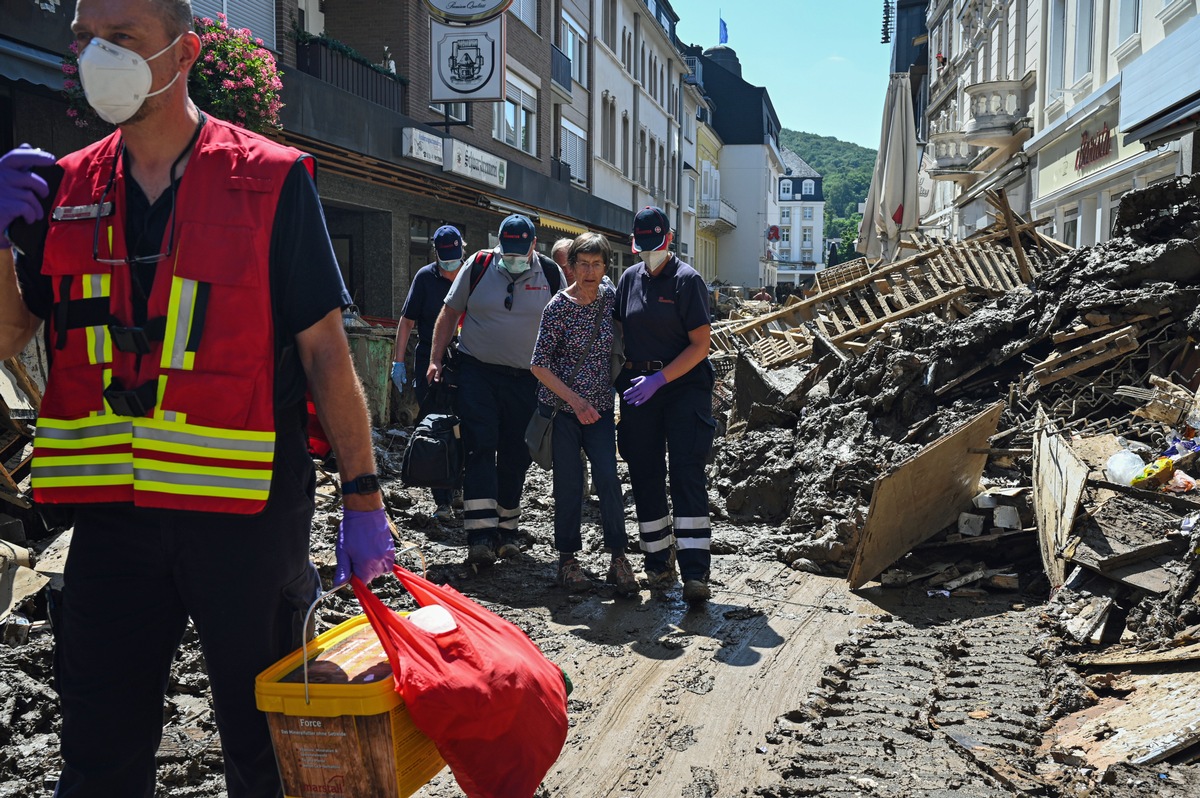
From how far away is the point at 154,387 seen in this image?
205cm

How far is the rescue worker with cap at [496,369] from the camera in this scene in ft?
19.6

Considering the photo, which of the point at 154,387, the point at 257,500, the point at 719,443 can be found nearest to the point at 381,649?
the point at 257,500

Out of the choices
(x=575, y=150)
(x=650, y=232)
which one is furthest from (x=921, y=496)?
(x=575, y=150)

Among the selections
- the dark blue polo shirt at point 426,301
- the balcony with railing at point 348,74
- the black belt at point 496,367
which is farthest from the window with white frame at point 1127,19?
the black belt at point 496,367

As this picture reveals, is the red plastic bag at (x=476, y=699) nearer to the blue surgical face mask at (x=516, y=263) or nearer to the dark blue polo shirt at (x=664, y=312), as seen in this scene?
the dark blue polo shirt at (x=664, y=312)

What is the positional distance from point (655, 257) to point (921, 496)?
1.99 metres

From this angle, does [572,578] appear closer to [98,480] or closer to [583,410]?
[583,410]

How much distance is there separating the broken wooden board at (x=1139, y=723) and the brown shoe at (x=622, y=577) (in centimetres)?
233

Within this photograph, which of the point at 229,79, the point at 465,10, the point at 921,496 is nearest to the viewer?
the point at 921,496

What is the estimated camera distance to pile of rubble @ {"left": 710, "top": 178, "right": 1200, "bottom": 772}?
4008mm

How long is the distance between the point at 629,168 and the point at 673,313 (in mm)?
32340

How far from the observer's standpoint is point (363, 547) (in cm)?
228

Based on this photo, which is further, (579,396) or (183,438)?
(579,396)

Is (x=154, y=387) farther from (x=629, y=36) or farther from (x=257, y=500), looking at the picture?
(x=629, y=36)
